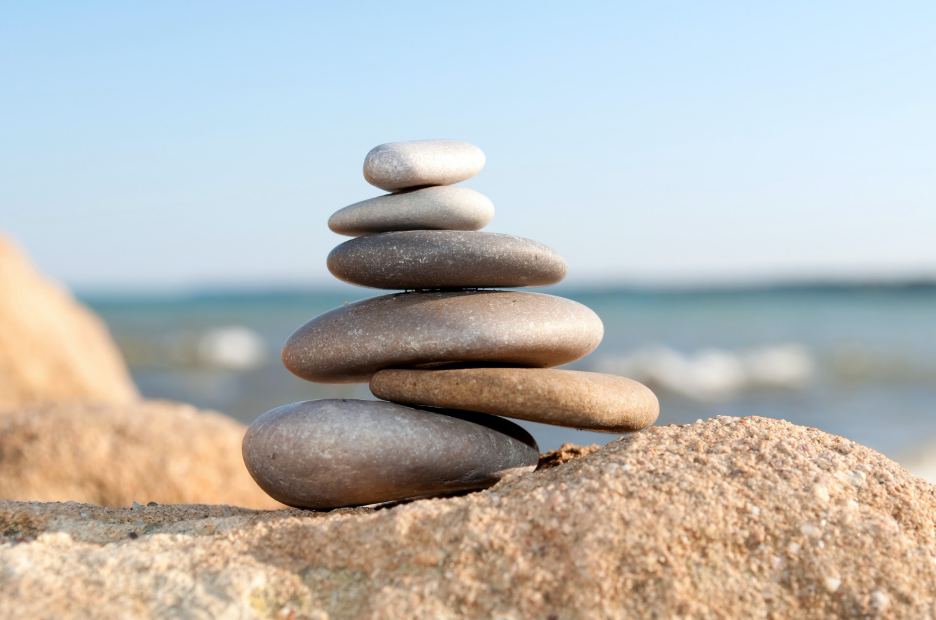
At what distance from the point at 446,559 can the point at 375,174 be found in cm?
172

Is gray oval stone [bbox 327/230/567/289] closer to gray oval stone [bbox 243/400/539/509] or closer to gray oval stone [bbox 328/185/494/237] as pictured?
gray oval stone [bbox 328/185/494/237]

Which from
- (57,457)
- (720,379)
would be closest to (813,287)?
(720,379)

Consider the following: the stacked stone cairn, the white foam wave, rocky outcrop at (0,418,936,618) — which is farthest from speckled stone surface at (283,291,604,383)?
the white foam wave

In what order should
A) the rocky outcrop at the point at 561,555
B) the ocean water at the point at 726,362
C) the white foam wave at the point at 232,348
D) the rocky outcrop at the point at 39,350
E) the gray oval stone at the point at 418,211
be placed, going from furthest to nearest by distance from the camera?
the white foam wave at the point at 232,348 → the ocean water at the point at 726,362 → the rocky outcrop at the point at 39,350 → the gray oval stone at the point at 418,211 → the rocky outcrop at the point at 561,555

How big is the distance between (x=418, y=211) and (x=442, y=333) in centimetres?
59

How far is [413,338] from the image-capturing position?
10.4 feet

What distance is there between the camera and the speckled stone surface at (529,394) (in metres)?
3.04

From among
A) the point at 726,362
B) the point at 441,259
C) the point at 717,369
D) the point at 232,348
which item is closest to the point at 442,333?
the point at 441,259

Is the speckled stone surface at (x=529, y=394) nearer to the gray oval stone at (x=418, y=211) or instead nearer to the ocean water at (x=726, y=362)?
the gray oval stone at (x=418, y=211)

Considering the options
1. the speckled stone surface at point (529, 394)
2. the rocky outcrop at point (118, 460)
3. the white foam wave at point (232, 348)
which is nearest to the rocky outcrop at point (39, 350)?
the rocky outcrop at point (118, 460)

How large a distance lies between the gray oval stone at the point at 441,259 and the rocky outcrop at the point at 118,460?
2.96 m

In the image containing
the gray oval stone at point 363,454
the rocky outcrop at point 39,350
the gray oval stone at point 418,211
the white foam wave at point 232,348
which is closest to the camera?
the gray oval stone at point 363,454

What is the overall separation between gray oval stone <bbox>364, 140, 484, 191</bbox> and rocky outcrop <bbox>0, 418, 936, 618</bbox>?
1385 millimetres

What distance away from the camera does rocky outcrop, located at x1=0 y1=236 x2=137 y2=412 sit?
8391 millimetres
